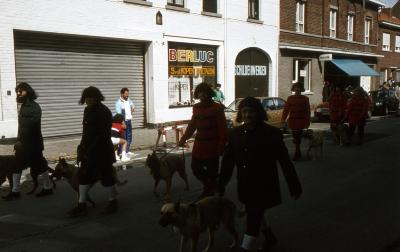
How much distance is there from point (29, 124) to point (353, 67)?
92.1 ft

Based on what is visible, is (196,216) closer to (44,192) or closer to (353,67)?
(44,192)

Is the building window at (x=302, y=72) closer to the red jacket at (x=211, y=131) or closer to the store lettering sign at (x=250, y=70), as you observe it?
the store lettering sign at (x=250, y=70)

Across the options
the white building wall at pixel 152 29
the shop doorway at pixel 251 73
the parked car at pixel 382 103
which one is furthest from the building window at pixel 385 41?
the shop doorway at pixel 251 73

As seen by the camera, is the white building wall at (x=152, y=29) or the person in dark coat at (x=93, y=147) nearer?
the person in dark coat at (x=93, y=147)

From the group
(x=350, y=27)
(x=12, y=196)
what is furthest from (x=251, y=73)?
(x=12, y=196)

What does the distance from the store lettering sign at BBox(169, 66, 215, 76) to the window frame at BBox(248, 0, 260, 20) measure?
414 cm

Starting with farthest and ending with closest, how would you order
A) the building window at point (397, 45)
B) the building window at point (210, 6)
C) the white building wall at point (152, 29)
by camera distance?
the building window at point (397, 45), the building window at point (210, 6), the white building wall at point (152, 29)

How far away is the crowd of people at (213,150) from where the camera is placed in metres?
4.35

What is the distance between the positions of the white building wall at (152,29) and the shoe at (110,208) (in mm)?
8196

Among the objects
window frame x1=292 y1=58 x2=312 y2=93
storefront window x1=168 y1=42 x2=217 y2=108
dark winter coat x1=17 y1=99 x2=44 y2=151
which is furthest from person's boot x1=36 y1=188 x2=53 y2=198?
window frame x1=292 y1=58 x2=312 y2=93

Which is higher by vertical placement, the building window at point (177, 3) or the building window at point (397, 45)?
the building window at point (397, 45)

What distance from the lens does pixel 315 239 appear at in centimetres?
540

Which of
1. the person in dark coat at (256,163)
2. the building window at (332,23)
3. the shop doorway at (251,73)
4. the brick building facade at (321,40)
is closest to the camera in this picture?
the person in dark coat at (256,163)

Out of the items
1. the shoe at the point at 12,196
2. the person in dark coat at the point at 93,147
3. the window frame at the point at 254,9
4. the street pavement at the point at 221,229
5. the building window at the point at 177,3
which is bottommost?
the street pavement at the point at 221,229
